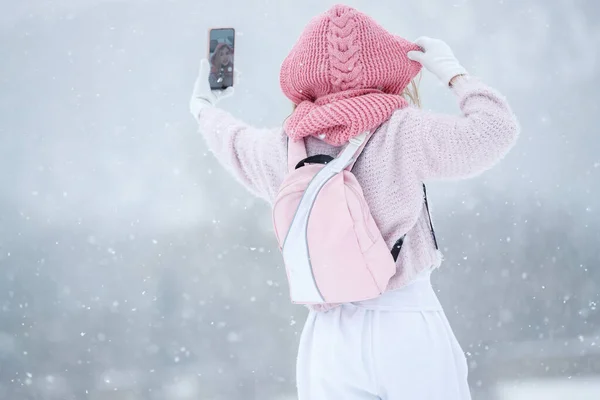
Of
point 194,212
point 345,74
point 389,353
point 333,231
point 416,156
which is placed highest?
point 345,74

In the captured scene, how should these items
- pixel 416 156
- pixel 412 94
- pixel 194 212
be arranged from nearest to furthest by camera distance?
pixel 416 156 < pixel 412 94 < pixel 194 212

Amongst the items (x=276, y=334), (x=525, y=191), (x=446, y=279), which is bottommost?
(x=276, y=334)

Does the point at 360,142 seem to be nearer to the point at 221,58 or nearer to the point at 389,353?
the point at 389,353

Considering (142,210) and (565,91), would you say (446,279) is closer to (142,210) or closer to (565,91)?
(565,91)

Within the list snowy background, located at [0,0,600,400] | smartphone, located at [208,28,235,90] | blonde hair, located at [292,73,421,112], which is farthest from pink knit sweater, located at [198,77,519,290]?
snowy background, located at [0,0,600,400]

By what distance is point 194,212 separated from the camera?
2.52 meters

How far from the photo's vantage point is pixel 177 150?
2521 millimetres

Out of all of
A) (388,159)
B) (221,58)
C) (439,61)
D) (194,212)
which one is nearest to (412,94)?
(439,61)

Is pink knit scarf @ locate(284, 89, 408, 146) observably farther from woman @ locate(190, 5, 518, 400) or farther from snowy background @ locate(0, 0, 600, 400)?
snowy background @ locate(0, 0, 600, 400)

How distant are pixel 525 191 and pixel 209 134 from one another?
1.88 meters

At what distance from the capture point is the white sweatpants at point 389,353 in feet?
2.45

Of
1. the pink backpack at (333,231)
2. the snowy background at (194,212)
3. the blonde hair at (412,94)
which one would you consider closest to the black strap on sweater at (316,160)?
the pink backpack at (333,231)

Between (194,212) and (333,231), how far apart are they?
6.04 ft

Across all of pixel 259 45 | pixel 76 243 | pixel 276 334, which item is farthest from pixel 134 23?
pixel 276 334
